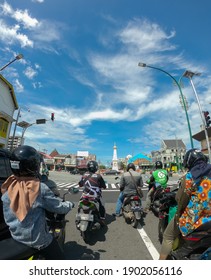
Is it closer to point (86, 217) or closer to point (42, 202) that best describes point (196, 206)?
point (42, 202)

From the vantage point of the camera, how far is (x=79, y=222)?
4.12 metres

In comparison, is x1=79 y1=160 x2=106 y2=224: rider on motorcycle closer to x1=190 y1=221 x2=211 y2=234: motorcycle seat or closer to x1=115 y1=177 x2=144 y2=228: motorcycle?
x1=115 y1=177 x2=144 y2=228: motorcycle

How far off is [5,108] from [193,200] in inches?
1106

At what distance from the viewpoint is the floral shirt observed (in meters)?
2.31

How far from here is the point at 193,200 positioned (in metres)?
2.40

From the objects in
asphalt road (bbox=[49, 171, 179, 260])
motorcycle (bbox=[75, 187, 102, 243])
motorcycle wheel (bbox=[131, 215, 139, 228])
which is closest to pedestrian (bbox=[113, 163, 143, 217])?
motorcycle wheel (bbox=[131, 215, 139, 228])

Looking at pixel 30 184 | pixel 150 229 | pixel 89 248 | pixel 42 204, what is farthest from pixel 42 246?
pixel 150 229

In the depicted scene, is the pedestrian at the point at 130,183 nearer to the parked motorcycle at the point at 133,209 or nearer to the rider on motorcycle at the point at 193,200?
the parked motorcycle at the point at 133,209

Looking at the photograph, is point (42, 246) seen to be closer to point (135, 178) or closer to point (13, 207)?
point (13, 207)

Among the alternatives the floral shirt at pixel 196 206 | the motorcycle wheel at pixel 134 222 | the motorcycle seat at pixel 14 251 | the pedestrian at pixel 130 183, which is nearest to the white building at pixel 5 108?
the pedestrian at pixel 130 183

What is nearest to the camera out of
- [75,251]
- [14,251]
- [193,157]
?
[14,251]

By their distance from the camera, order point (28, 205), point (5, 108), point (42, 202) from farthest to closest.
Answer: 1. point (5, 108)
2. point (42, 202)
3. point (28, 205)

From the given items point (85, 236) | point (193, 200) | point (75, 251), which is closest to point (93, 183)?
point (85, 236)
